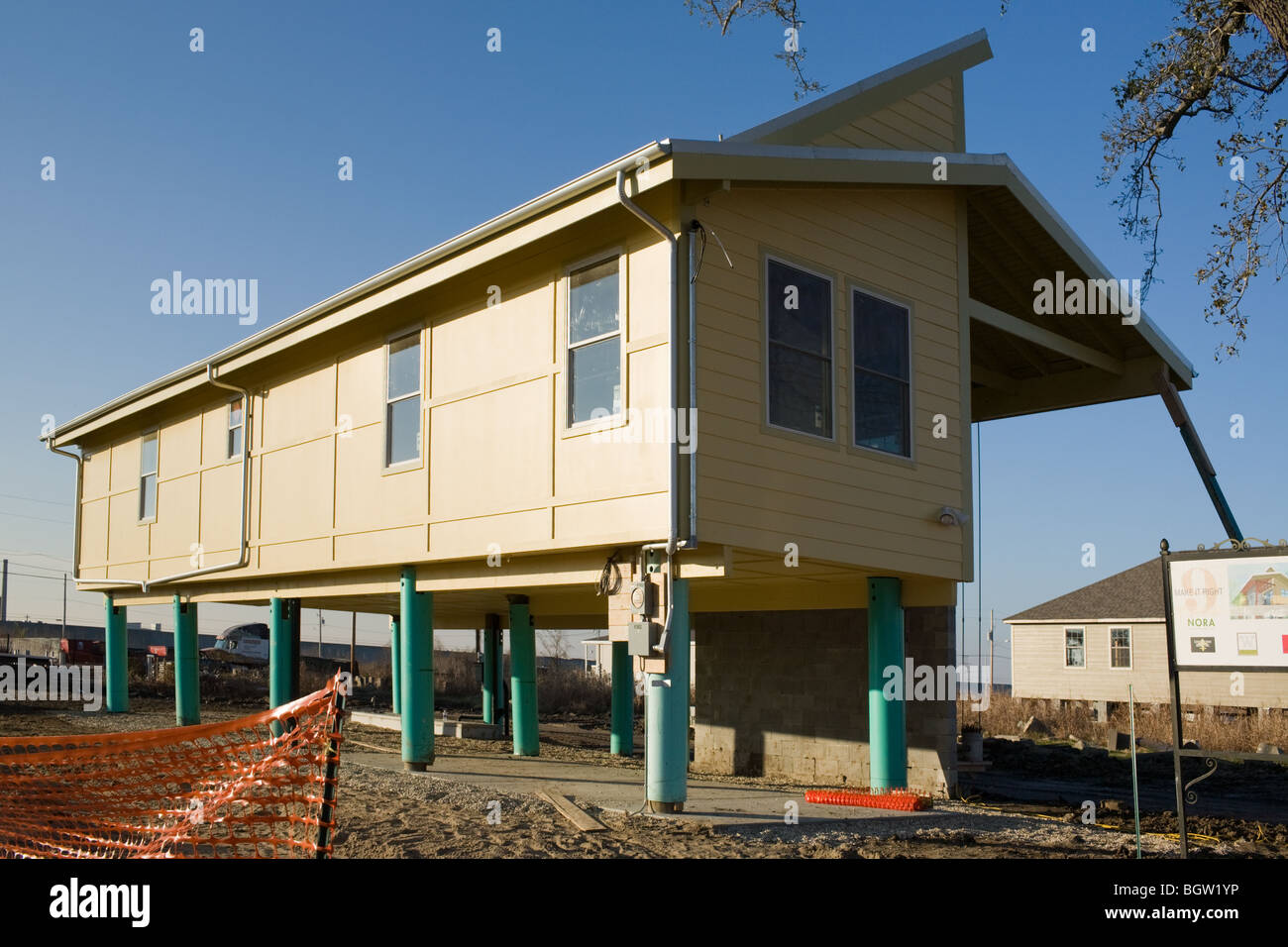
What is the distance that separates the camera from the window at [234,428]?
65.7 feet

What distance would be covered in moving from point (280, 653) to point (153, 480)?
20.1ft

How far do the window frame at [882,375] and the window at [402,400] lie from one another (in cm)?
578

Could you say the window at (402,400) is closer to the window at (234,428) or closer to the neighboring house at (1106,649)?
the window at (234,428)

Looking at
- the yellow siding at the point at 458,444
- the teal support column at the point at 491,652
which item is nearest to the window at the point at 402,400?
the yellow siding at the point at 458,444

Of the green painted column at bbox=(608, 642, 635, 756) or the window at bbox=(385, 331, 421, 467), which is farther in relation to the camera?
the green painted column at bbox=(608, 642, 635, 756)

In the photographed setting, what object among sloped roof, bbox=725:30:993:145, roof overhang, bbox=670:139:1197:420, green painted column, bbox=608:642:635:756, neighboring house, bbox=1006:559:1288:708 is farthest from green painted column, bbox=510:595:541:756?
neighboring house, bbox=1006:559:1288:708

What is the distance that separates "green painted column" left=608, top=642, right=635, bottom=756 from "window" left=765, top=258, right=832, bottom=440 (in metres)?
8.09

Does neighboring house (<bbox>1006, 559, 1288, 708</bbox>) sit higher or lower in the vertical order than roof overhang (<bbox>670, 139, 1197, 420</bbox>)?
lower

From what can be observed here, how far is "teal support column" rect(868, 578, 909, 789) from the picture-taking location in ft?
45.9

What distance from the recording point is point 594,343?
1274 cm

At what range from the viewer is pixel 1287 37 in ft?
37.1

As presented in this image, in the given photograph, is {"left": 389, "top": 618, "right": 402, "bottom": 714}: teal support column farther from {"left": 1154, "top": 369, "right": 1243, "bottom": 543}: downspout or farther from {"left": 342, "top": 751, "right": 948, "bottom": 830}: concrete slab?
{"left": 1154, "top": 369, "right": 1243, "bottom": 543}: downspout
